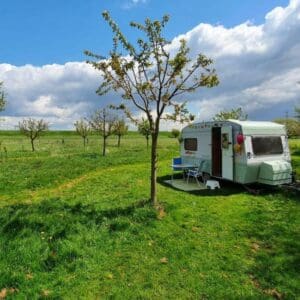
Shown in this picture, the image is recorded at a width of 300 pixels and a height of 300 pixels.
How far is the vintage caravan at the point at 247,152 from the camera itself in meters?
10.6

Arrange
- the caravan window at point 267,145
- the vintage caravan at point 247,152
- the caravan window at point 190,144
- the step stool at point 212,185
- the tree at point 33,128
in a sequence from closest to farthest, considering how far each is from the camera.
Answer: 1. the vintage caravan at point 247,152
2. the caravan window at point 267,145
3. the step stool at point 212,185
4. the caravan window at point 190,144
5. the tree at point 33,128

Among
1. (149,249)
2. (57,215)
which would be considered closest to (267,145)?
(149,249)

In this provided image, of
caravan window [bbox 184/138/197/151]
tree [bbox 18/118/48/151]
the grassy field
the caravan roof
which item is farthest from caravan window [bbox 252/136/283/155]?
tree [bbox 18/118/48/151]

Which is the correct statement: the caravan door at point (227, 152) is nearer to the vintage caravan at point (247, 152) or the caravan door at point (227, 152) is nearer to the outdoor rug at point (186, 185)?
the vintage caravan at point (247, 152)

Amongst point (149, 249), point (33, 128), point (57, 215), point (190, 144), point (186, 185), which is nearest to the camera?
point (149, 249)

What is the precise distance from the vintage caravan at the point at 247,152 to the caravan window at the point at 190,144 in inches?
41.4

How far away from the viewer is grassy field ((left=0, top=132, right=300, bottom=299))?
4.60 meters

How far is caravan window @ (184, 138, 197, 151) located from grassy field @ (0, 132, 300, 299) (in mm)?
4664

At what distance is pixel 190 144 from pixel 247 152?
4004 mm

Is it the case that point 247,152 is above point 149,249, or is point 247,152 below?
above

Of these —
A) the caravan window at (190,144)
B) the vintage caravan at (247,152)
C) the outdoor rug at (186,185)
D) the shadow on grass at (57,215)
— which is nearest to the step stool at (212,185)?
the outdoor rug at (186,185)

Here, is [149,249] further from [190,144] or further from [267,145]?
[190,144]

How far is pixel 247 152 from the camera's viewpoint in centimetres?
1055

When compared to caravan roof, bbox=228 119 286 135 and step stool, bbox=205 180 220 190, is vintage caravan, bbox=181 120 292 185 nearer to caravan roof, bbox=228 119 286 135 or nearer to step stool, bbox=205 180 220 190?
caravan roof, bbox=228 119 286 135
